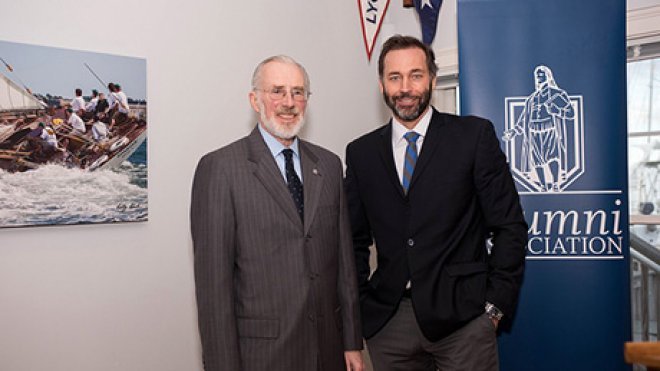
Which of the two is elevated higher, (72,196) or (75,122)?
(75,122)

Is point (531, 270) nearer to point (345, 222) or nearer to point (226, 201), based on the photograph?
point (345, 222)

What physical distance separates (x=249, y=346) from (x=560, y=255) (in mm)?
1477

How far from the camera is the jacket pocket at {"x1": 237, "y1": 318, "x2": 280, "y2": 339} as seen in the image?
68.1 inches

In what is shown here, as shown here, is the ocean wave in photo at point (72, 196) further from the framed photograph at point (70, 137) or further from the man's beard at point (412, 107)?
the man's beard at point (412, 107)

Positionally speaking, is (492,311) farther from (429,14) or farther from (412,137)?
(429,14)

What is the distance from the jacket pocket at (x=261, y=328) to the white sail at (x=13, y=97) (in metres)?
1.23

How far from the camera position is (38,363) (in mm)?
2246

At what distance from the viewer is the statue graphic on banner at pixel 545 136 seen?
97.6 inches

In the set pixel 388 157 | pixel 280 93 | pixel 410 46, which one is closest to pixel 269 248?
pixel 280 93

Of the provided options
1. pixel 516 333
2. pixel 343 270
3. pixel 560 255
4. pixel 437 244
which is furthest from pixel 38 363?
pixel 560 255

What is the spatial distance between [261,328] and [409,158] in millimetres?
817

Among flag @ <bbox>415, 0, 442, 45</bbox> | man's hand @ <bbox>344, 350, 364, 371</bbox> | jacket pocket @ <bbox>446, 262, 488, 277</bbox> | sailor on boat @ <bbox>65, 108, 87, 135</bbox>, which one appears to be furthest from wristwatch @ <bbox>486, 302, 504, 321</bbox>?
flag @ <bbox>415, 0, 442, 45</bbox>

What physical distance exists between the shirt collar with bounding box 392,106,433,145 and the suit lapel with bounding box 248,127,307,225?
1.81ft

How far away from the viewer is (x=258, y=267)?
5.74 ft
